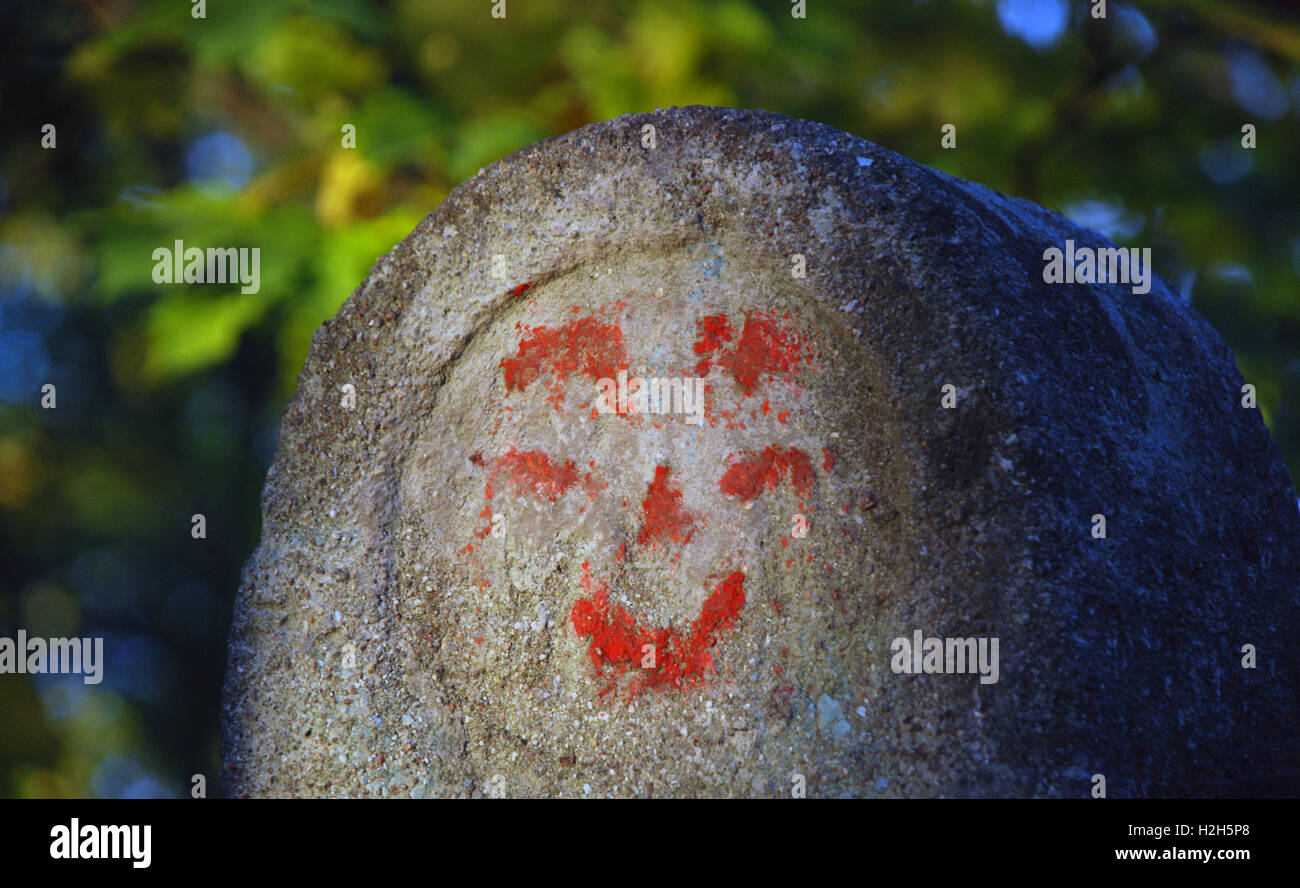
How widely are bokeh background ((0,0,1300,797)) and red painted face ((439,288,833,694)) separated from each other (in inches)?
38.9

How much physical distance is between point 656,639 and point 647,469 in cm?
20

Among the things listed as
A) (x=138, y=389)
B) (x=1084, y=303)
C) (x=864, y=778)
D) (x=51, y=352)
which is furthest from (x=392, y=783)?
(x=51, y=352)

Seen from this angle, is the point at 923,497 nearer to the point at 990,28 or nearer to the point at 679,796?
the point at 679,796

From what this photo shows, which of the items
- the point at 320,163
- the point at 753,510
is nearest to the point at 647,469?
the point at 753,510

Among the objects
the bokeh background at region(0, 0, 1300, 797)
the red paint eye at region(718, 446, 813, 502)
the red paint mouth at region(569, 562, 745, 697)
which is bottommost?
the red paint mouth at region(569, 562, 745, 697)

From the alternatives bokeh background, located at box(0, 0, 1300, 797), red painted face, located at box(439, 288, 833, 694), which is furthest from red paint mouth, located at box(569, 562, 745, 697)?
bokeh background, located at box(0, 0, 1300, 797)

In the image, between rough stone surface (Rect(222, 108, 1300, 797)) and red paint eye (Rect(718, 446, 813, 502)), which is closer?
rough stone surface (Rect(222, 108, 1300, 797))

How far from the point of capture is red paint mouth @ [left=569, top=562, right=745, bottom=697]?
1.24 meters

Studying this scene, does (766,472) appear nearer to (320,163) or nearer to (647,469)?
(647,469)

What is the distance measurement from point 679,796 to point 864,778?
21 centimetres

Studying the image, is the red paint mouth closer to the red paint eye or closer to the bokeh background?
the red paint eye

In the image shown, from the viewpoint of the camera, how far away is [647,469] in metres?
1.30

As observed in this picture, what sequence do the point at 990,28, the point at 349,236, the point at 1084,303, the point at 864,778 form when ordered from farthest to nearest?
the point at 990,28
the point at 349,236
the point at 1084,303
the point at 864,778

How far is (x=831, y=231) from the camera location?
122 centimetres
